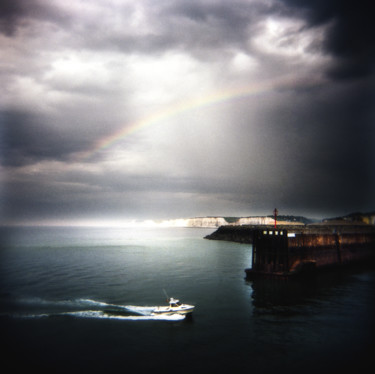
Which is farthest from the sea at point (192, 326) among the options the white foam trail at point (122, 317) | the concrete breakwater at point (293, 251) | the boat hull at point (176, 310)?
the concrete breakwater at point (293, 251)

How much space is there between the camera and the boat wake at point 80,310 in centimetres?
2610

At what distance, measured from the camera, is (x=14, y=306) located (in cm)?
3034

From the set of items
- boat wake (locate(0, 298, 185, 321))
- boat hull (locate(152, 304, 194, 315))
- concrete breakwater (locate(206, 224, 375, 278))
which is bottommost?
boat wake (locate(0, 298, 185, 321))

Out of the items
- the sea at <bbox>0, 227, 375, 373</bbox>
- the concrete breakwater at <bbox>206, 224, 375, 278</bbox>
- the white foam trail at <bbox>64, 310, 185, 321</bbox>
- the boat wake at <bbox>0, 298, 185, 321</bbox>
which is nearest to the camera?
the sea at <bbox>0, 227, 375, 373</bbox>

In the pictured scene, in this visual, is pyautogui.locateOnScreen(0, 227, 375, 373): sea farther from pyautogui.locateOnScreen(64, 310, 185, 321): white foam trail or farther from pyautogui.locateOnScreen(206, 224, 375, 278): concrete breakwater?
pyautogui.locateOnScreen(206, 224, 375, 278): concrete breakwater

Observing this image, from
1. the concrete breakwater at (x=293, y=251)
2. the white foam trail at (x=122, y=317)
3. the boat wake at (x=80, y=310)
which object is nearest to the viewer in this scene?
the white foam trail at (x=122, y=317)

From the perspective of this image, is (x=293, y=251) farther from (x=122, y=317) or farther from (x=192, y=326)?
(x=122, y=317)

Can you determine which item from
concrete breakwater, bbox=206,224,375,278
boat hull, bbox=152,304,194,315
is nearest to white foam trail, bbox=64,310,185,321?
boat hull, bbox=152,304,194,315

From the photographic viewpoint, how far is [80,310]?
94.1 ft

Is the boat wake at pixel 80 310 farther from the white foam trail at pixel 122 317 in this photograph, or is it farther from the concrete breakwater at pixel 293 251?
the concrete breakwater at pixel 293 251

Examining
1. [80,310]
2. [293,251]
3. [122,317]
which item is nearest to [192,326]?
[122,317]

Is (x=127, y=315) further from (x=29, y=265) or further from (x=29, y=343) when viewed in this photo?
(x=29, y=265)

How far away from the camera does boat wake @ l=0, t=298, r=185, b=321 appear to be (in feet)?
85.6

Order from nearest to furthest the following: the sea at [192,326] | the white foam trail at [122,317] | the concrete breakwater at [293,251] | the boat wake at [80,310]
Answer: the sea at [192,326], the white foam trail at [122,317], the boat wake at [80,310], the concrete breakwater at [293,251]
